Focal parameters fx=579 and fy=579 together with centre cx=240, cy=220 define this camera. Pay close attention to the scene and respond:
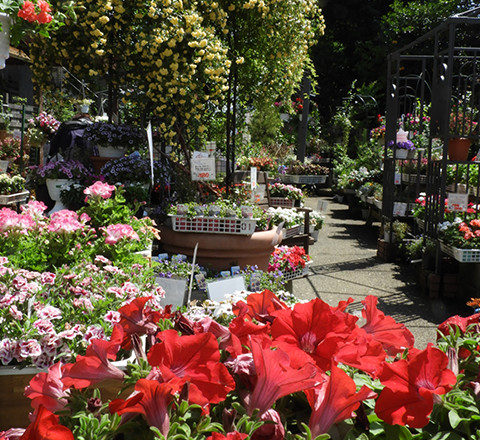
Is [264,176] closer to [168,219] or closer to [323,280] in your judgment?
[323,280]

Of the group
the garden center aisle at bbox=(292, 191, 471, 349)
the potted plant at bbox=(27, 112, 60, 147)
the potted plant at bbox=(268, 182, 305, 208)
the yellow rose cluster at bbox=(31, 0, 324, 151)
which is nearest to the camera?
the yellow rose cluster at bbox=(31, 0, 324, 151)

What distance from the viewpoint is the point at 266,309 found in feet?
3.28

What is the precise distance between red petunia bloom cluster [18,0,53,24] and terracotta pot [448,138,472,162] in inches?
169

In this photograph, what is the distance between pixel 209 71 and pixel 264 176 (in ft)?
7.23

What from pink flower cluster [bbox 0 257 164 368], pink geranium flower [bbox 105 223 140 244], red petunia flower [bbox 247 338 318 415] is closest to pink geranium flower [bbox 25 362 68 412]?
red petunia flower [bbox 247 338 318 415]

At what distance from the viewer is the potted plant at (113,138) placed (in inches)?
195

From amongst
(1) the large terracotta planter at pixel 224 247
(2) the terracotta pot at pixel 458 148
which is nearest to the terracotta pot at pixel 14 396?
(1) the large terracotta planter at pixel 224 247

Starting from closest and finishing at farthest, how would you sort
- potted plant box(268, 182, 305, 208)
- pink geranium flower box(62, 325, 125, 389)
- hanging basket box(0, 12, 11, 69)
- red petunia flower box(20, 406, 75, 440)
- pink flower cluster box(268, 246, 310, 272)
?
red petunia flower box(20, 406, 75, 440)
pink geranium flower box(62, 325, 125, 389)
hanging basket box(0, 12, 11, 69)
pink flower cluster box(268, 246, 310, 272)
potted plant box(268, 182, 305, 208)

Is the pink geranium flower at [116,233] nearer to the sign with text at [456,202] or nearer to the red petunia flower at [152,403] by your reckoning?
the red petunia flower at [152,403]

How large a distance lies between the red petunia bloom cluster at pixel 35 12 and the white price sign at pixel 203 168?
156cm

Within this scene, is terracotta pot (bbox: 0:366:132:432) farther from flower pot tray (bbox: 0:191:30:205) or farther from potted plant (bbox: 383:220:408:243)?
potted plant (bbox: 383:220:408:243)

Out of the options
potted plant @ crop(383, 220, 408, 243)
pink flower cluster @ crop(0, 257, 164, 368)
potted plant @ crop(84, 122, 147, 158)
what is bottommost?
potted plant @ crop(383, 220, 408, 243)

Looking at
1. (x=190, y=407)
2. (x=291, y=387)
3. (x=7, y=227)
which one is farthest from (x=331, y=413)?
(x=7, y=227)

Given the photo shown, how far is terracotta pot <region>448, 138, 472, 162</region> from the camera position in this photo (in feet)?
19.8
